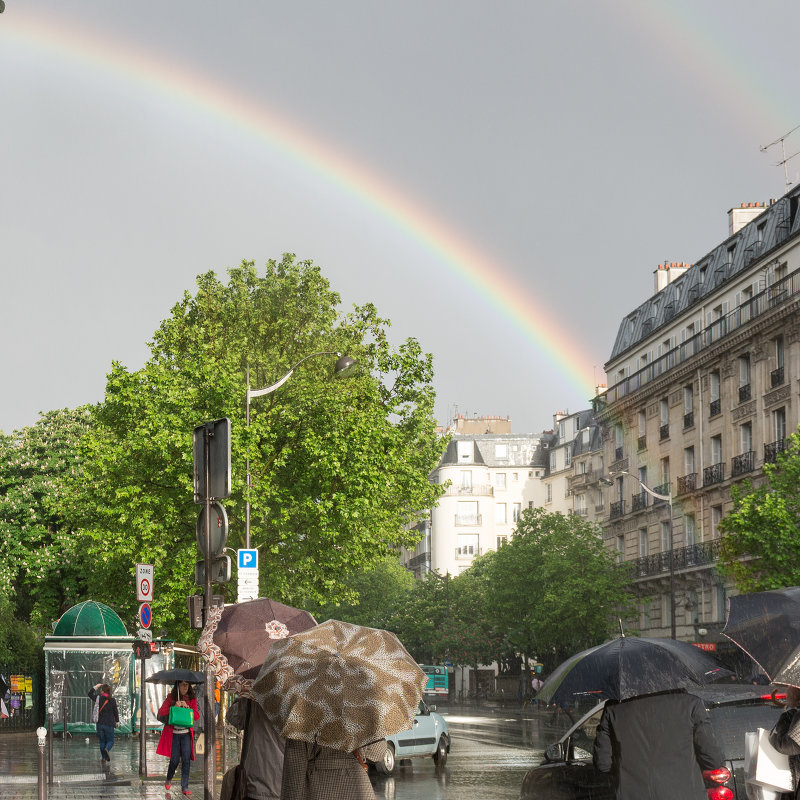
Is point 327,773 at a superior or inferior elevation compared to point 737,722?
superior

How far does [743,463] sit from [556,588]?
16.8 meters

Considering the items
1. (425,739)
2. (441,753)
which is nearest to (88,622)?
(441,753)

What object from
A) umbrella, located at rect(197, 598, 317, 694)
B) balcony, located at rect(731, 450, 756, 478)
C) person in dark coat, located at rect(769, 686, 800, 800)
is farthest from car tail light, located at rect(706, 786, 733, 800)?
balcony, located at rect(731, 450, 756, 478)

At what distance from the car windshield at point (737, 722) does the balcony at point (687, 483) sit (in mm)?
45886

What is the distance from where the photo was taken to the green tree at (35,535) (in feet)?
156

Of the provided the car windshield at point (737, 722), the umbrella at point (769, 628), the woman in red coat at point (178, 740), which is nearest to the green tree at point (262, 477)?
the woman in red coat at point (178, 740)

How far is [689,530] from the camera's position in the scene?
56469mm

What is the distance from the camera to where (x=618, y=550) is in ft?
216

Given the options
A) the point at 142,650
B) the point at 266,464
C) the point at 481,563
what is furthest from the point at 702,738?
the point at 481,563

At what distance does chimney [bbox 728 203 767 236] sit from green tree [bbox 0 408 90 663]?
3057 centimetres

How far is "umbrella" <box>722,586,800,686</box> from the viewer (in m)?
6.46

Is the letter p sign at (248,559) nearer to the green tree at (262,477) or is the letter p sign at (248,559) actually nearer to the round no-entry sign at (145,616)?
the round no-entry sign at (145,616)

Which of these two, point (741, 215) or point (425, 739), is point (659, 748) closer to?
point (425, 739)

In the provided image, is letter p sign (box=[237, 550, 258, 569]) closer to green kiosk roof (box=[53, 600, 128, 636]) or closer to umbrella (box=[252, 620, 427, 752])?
umbrella (box=[252, 620, 427, 752])
